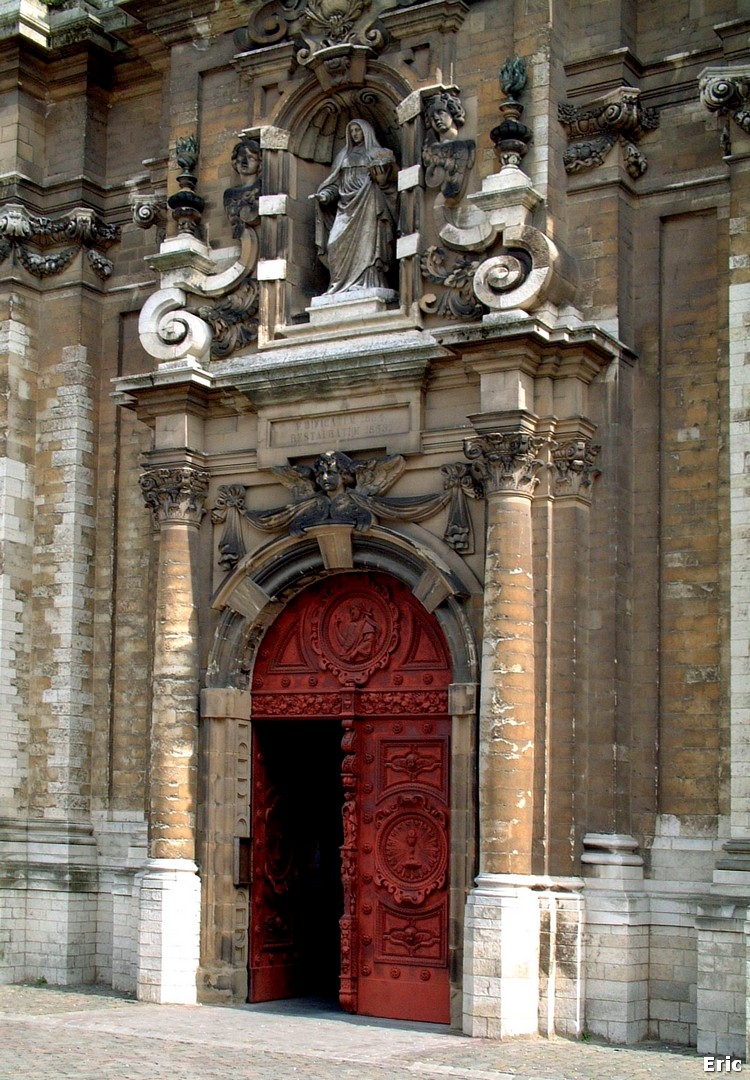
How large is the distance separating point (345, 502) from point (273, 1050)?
4.77 m

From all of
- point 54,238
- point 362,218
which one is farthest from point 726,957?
point 54,238

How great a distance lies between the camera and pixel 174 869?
14.9m

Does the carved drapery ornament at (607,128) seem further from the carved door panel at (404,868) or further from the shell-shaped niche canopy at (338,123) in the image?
the carved door panel at (404,868)

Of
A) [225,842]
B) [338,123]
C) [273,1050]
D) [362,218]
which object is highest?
[338,123]

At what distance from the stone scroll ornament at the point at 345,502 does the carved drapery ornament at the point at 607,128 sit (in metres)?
2.91

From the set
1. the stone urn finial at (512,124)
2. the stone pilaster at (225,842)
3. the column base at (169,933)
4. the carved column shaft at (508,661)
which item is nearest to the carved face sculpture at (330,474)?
the carved column shaft at (508,661)

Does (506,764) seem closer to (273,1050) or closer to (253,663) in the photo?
(273,1050)

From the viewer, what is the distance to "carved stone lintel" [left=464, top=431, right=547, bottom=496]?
Result: 13.7 metres

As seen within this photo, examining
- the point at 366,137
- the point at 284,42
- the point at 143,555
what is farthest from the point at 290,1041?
the point at 284,42

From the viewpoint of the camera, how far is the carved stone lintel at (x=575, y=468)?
1378 cm

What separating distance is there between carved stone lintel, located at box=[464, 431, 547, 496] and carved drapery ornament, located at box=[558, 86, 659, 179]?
256 cm

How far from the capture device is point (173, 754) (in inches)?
594

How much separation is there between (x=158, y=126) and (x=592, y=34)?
5.07m

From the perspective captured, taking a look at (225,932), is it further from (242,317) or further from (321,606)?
(242,317)
